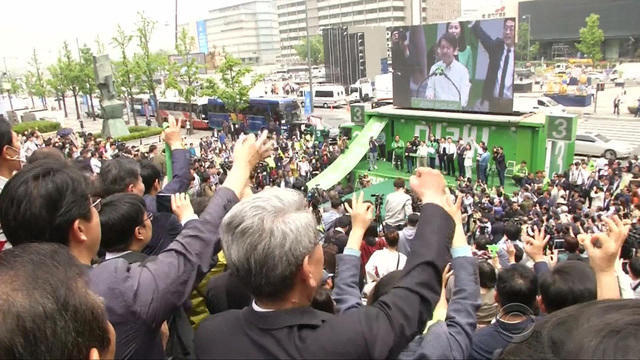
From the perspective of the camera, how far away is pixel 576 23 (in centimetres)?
6034

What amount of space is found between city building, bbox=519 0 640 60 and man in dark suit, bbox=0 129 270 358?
60435 mm

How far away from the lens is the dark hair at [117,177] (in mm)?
3693

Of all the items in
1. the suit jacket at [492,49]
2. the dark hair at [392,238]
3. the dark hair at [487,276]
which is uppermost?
the suit jacket at [492,49]

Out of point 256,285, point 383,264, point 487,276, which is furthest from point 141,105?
point 256,285

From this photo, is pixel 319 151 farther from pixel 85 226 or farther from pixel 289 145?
pixel 85 226

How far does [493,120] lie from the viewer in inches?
653

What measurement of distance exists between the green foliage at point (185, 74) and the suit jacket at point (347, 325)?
3221 cm

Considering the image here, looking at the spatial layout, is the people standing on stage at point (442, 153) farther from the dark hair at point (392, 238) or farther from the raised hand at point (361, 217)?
the raised hand at point (361, 217)

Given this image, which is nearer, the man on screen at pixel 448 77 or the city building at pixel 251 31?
the man on screen at pixel 448 77

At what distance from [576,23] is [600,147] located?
4801 cm

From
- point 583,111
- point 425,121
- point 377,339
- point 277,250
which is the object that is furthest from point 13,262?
point 583,111

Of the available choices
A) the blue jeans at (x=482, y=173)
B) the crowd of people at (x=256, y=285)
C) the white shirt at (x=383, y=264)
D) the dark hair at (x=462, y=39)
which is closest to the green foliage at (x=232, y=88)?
the dark hair at (x=462, y=39)

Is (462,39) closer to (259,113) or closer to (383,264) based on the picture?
(383,264)

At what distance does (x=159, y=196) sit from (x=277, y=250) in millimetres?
1824
